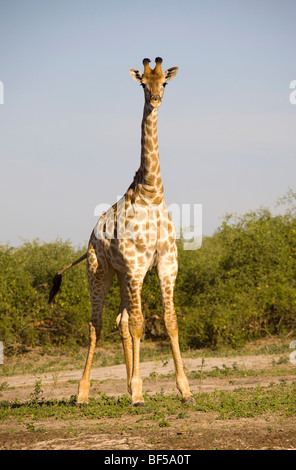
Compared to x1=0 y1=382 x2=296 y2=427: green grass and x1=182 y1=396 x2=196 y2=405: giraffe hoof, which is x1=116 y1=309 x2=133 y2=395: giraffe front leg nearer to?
x1=0 y1=382 x2=296 y2=427: green grass

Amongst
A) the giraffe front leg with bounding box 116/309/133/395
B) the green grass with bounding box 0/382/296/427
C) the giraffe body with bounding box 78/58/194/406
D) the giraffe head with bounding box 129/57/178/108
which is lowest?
the green grass with bounding box 0/382/296/427

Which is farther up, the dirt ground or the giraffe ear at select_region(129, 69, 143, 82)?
the giraffe ear at select_region(129, 69, 143, 82)

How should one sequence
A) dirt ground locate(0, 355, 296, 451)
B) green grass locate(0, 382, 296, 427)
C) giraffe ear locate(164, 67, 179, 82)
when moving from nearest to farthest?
dirt ground locate(0, 355, 296, 451), green grass locate(0, 382, 296, 427), giraffe ear locate(164, 67, 179, 82)

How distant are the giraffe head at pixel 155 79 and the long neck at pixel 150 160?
0.23 meters

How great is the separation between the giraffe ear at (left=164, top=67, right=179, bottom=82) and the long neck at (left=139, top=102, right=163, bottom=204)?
490 millimetres

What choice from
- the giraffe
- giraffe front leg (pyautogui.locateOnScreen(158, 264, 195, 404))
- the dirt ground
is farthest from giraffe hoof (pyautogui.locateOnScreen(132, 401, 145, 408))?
giraffe front leg (pyautogui.locateOnScreen(158, 264, 195, 404))

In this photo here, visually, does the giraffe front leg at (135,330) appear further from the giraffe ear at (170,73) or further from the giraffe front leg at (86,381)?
the giraffe ear at (170,73)

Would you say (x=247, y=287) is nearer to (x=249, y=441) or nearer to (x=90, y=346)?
(x=90, y=346)

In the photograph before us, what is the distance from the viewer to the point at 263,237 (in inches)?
634

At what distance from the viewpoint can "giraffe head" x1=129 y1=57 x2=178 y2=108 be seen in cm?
731

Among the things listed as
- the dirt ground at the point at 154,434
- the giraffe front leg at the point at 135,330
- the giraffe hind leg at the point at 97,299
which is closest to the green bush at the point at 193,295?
the giraffe hind leg at the point at 97,299

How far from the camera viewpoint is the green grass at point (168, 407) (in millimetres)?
6813

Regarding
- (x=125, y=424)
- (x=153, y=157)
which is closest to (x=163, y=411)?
(x=125, y=424)
